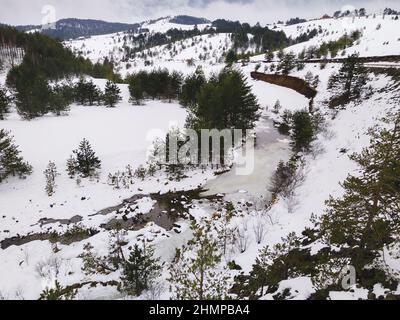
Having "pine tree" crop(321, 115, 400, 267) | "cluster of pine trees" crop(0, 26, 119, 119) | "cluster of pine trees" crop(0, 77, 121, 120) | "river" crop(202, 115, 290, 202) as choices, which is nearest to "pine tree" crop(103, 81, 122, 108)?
"cluster of pine trees" crop(0, 77, 121, 120)

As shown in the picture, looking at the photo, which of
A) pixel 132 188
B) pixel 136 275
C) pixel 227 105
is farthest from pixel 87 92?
pixel 136 275

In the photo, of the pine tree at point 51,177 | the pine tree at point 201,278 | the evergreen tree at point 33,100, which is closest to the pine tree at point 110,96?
the evergreen tree at point 33,100

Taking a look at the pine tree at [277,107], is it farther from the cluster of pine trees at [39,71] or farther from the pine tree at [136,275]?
the pine tree at [136,275]

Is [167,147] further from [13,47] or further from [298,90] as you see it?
[13,47]

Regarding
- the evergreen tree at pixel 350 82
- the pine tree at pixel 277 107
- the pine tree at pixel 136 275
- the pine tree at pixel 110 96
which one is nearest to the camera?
the pine tree at pixel 136 275

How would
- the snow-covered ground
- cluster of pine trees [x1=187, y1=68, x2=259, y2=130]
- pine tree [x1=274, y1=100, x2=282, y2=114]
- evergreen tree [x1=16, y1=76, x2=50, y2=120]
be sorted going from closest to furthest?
the snow-covered ground
cluster of pine trees [x1=187, y1=68, x2=259, y2=130]
evergreen tree [x1=16, y1=76, x2=50, y2=120]
pine tree [x1=274, y1=100, x2=282, y2=114]

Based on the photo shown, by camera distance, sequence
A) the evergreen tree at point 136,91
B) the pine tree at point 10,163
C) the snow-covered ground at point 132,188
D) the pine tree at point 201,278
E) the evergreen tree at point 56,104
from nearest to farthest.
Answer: the pine tree at point 201,278 < the snow-covered ground at point 132,188 < the pine tree at point 10,163 < the evergreen tree at point 56,104 < the evergreen tree at point 136,91

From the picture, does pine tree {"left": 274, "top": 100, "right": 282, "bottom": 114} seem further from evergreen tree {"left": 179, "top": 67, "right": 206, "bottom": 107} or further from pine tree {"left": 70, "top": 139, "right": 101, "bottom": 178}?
pine tree {"left": 70, "top": 139, "right": 101, "bottom": 178}
